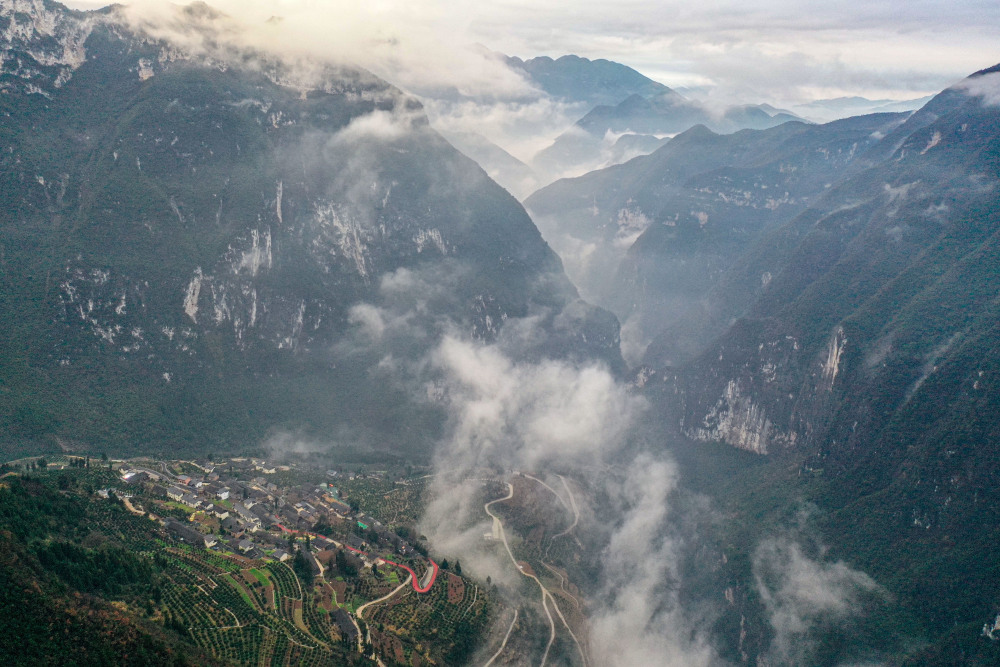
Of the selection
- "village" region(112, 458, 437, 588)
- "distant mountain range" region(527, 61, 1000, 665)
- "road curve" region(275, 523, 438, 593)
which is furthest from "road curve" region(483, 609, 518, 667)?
"distant mountain range" region(527, 61, 1000, 665)

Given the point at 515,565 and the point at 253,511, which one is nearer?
the point at 253,511

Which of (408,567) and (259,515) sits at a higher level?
(408,567)

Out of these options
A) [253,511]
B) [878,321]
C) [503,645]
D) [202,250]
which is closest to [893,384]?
[878,321]

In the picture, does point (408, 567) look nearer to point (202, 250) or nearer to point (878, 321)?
point (202, 250)

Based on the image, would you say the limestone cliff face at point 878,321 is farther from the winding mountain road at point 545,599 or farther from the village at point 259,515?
the village at point 259,515

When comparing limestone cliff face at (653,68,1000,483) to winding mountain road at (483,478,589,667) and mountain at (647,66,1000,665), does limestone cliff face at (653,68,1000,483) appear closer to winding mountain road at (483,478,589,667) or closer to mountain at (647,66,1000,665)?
mountain at (647,66,1000,665)


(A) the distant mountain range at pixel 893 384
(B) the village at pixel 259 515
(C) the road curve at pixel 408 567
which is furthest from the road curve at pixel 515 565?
(A) the distant mountain range at pixel 893 384
